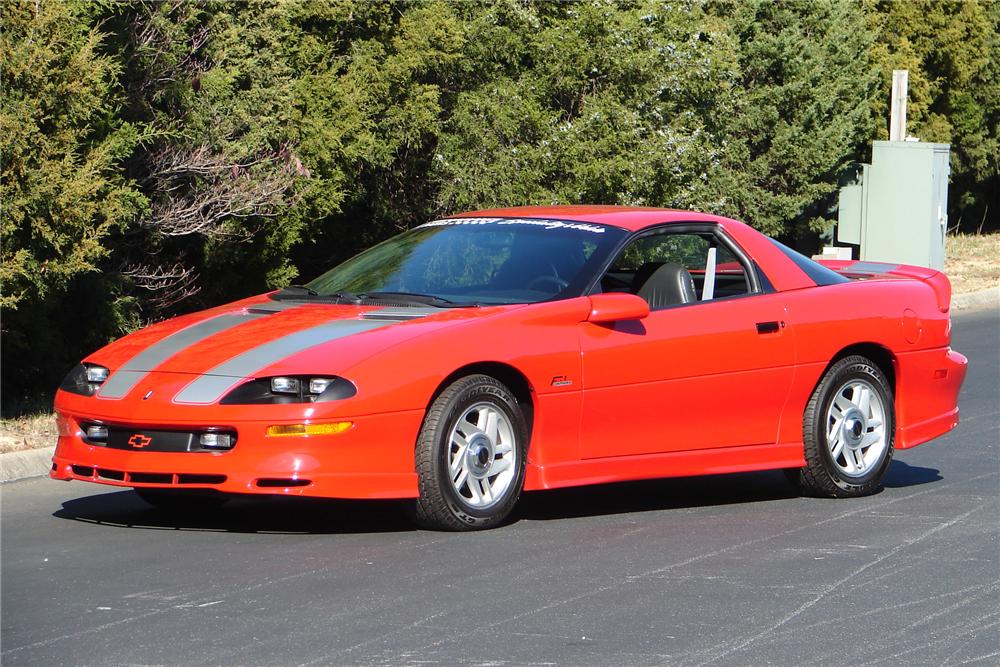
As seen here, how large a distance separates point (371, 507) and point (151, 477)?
1.32 m

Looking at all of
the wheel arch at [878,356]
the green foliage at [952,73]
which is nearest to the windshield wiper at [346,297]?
the wheel arch at [878,356]

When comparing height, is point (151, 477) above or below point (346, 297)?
below

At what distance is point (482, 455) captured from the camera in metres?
7.26

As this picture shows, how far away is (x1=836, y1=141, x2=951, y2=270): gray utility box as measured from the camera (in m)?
25.7

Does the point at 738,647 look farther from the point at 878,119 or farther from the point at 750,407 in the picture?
the point at 878,119

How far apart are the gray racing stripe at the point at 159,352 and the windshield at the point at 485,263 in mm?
679

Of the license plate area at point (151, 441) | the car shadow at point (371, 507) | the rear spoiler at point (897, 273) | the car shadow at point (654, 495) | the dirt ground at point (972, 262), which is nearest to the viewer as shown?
the license plate area at point (151, 441)

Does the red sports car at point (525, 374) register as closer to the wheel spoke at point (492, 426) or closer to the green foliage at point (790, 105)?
the wheel spoke at point (492, 426)

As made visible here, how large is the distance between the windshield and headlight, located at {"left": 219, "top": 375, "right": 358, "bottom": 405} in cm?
102

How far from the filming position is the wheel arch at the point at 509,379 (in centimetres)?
718

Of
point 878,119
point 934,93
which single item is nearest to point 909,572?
point 878,119

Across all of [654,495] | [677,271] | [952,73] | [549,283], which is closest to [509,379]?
[549,283]

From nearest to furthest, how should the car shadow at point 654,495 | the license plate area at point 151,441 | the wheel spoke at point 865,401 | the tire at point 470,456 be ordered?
1. the license plate area at point 151,441
2. the tire at point 470,456
3. the car shadow at point 654,495
4. the wheel spoke at point 865,401

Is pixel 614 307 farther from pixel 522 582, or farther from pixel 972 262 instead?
pixel 972 262
